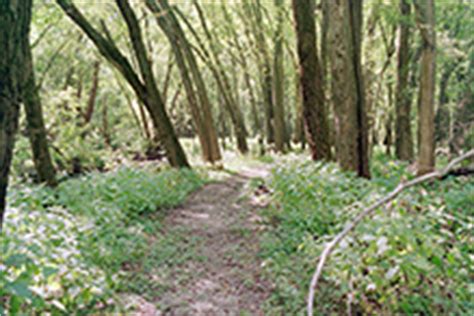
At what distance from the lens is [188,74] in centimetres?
1517

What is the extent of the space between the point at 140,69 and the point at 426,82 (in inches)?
292

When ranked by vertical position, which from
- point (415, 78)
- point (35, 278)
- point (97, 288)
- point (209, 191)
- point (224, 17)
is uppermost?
point (224, 17)

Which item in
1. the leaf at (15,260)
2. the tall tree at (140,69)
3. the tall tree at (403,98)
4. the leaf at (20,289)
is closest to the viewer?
the leaf at (20,289)

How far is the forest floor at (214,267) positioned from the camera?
4.71 meters

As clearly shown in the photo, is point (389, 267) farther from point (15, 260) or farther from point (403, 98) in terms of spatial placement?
point (403, 98)

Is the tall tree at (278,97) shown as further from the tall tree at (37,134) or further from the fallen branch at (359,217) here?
the fallen branch at (359,217)

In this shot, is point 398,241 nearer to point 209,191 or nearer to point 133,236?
point 133,236

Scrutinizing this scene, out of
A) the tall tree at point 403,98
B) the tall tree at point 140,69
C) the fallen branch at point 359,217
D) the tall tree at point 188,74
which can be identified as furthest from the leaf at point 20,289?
the tall tree at point 403,98

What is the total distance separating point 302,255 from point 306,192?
1.56 m

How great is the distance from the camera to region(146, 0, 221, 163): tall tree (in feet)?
44.1

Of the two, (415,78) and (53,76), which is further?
(53,76)

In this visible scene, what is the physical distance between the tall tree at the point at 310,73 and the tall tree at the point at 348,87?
1051 mm

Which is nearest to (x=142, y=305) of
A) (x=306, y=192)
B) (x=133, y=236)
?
(x=133, y=236)

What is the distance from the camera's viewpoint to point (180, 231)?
7.46 meters
